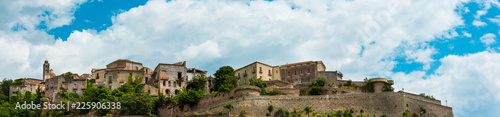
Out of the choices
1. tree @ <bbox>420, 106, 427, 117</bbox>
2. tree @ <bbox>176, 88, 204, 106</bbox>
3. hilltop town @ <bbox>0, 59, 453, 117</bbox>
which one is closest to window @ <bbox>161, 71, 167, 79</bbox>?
hilltop town @ <bbox>0, 59, 453, 117</bbox>

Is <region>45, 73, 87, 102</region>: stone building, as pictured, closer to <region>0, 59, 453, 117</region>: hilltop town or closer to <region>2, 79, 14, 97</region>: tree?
<region>0, 59, 453, 117</region>: hilltop town

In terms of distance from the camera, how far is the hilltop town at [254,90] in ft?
197

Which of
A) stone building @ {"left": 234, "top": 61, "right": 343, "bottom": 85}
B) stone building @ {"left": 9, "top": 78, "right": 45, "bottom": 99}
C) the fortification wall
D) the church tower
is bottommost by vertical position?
the fortification wall

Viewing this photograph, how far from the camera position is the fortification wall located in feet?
195

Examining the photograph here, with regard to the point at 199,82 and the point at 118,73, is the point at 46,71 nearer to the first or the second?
the point at 118,73

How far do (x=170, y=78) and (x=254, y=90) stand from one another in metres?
25.1

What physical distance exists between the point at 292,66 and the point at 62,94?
38.0m

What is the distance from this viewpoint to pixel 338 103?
202 feet

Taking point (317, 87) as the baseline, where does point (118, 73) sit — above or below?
above

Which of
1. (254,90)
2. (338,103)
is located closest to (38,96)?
(254,90)

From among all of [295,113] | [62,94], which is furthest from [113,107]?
[295,113]

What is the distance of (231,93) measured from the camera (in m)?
62.3

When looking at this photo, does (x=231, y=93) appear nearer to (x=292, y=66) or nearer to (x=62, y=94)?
(x=292, y=66)

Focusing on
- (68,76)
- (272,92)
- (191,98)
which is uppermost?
(68,76)
